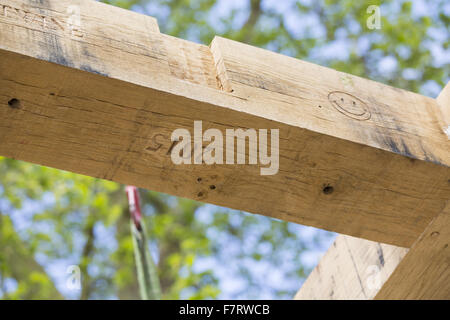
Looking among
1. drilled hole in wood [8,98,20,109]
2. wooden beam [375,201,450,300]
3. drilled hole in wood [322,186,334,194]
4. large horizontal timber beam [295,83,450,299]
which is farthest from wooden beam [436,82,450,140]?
drilled hole in wood [8,98,20,109]

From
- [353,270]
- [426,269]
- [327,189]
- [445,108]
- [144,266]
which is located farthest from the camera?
[144,266]

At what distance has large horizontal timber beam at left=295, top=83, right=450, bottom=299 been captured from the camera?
4.67 feet

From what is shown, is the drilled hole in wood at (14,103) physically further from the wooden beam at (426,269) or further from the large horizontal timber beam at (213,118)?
the wooden beam at (426,269)

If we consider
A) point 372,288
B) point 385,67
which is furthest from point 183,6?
point 372,288

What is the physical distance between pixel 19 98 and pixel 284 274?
211 inches

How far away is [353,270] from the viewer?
170cm

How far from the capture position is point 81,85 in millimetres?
1059

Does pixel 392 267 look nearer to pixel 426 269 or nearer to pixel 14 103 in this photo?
pixel 426 269

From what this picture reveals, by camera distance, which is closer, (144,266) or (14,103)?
(14,103)

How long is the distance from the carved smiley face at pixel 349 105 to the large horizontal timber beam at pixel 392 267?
0.21 metres

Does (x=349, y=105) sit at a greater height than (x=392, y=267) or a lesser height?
greater

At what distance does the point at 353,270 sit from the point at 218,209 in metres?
4.82

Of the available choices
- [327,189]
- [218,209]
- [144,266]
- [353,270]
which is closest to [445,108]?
[327,189]

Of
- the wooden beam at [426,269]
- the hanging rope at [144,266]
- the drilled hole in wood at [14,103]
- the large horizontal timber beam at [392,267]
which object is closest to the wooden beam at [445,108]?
the large horizontal timber beam at [392,267]
